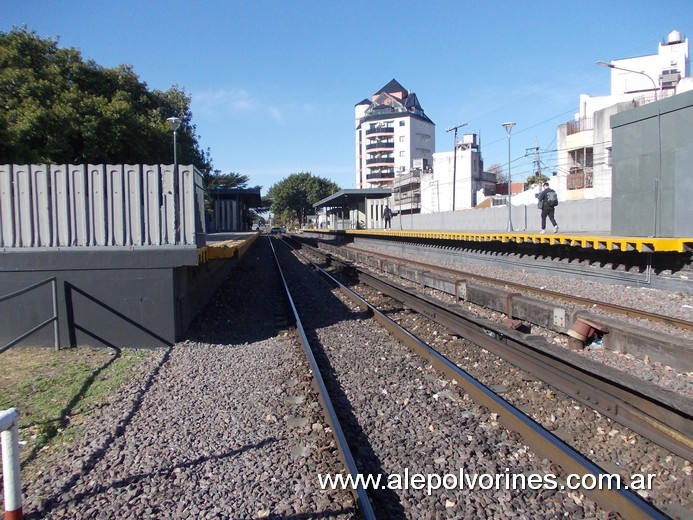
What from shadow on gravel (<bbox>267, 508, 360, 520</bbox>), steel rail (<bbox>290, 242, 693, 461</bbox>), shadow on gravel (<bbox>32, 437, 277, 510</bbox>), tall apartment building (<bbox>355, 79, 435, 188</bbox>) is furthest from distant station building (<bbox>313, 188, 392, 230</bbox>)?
tall apartment building (<bbox>355, 79, 435, 188</bbox>)

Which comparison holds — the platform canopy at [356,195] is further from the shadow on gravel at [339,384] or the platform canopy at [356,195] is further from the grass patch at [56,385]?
the grass patch at [56,385]

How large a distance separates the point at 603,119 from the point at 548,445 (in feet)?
135

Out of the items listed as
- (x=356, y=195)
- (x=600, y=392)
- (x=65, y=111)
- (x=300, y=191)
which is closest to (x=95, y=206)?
(x=600, y=392)

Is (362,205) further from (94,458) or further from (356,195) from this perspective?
(94,458)

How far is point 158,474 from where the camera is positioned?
12.7 feet

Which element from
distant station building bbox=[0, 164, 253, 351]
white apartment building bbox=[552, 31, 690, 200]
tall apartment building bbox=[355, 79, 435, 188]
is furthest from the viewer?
tall apartment building bbox=[355, 79, 435, 188]

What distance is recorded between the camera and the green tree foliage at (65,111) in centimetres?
1683

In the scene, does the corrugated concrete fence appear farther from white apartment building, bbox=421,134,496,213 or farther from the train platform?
white apartment building, bbox=421,134,496,213

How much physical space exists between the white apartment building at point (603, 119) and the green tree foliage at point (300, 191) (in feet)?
188

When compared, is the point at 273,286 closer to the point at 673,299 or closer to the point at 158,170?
the point at 158,170

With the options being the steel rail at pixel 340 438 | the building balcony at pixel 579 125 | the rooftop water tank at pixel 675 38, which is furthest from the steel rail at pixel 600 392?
the rooftop water tank at pixel 675 38

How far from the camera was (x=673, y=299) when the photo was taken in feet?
36.6

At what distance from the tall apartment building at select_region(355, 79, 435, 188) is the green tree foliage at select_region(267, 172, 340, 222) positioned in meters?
19.7

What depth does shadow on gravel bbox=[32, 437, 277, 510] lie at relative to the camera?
3.61 m
